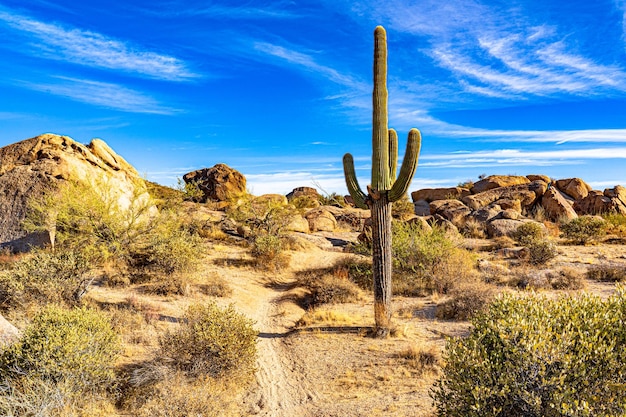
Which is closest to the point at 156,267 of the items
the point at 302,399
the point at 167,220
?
the point at 167,220

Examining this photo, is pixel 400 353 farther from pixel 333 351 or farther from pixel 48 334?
pixel 48 334

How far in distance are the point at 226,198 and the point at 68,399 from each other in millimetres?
27531

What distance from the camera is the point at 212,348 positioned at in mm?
6652

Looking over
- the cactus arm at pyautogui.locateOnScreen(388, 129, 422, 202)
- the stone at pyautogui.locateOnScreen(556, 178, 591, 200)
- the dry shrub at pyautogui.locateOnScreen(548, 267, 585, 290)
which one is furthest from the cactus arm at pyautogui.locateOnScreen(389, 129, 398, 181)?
the stone at pyautogui.locateOnScreen(556, 178, 591, 200)

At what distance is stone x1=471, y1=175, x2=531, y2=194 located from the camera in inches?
1421

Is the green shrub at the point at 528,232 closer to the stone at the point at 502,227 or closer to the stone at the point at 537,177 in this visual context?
the stone at the point at 502,227

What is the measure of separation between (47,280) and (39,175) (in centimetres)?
792

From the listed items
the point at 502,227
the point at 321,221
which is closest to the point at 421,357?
the point at 502,227

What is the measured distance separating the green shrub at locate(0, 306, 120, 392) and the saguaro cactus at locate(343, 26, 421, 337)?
5224 mm

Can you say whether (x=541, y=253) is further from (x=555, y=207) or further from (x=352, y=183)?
(x=555, y=207)


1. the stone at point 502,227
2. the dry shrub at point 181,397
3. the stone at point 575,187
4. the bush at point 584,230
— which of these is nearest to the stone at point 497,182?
the stone at point 575,187

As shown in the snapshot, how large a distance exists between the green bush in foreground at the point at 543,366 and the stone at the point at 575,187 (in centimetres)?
3373

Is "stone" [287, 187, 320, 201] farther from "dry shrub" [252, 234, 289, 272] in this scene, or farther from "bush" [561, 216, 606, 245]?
"dry shrub" [252, 234, 289, 272]

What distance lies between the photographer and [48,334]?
5965 mm
